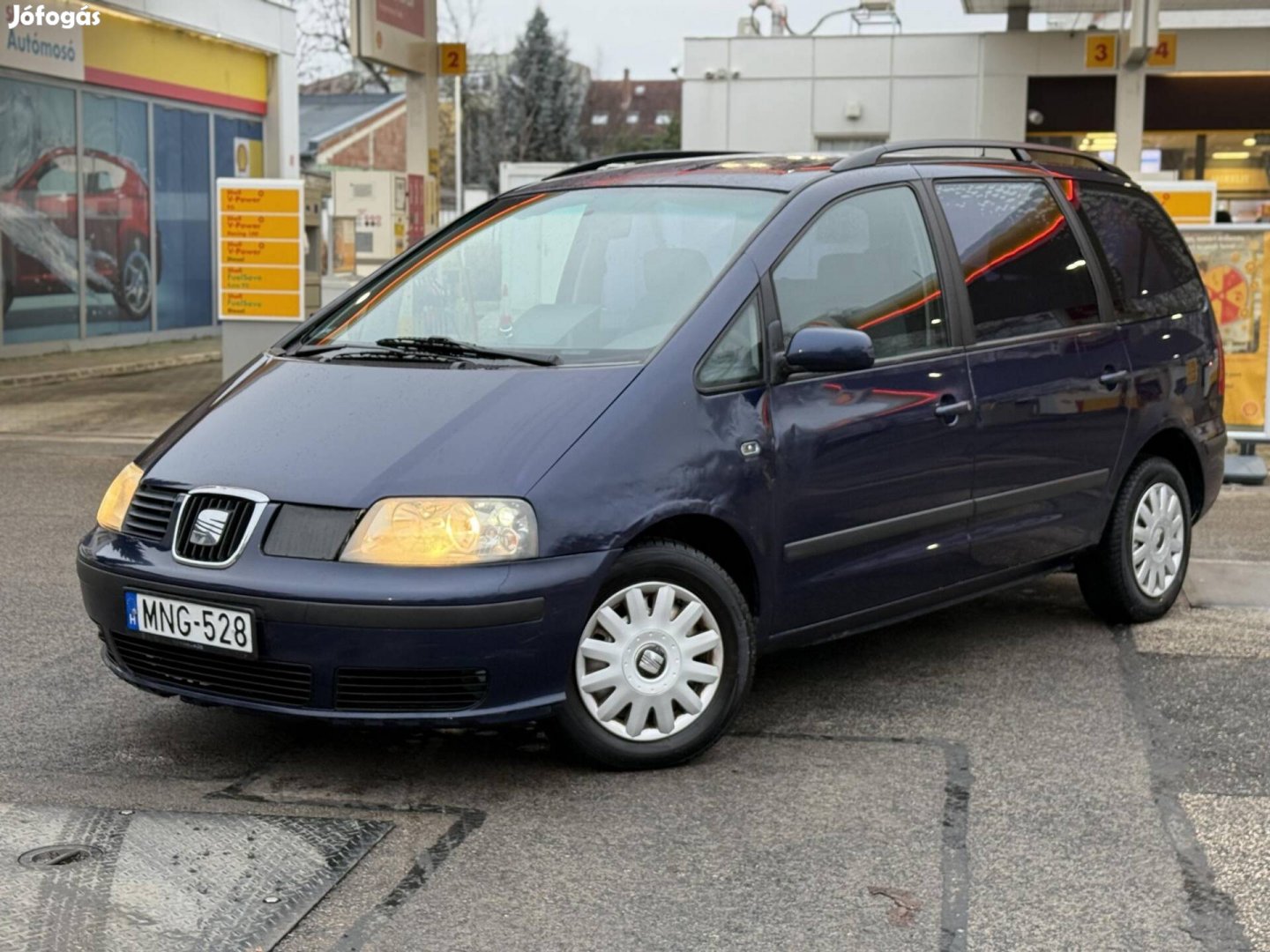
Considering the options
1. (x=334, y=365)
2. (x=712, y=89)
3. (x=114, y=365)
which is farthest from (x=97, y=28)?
(x=334, y=365)

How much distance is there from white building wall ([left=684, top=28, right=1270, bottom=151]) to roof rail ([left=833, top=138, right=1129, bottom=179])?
20.6 m

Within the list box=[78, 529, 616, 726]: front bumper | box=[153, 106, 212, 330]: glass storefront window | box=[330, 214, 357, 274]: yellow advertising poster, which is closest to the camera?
box=[78, 529, 616, 726]: front bumper

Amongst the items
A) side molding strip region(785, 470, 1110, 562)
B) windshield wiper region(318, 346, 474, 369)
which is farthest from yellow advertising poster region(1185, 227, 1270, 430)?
windshield wiper region(318, 346, 474, 369)

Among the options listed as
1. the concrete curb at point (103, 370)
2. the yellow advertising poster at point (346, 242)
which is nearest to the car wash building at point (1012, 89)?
the yellow advertising poster at point (346, 242)

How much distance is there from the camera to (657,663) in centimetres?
457

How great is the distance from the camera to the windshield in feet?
16.3

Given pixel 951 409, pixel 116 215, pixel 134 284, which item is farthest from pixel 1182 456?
pixel 134 284

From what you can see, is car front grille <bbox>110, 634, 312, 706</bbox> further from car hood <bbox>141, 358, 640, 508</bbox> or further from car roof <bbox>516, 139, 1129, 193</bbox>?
car roof <bbox>516, 139, 1129, 193</bbox>

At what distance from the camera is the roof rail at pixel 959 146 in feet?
18.1

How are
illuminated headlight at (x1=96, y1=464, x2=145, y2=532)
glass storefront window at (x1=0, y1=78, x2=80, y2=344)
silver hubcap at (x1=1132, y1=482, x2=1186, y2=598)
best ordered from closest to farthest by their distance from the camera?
illuminated headlight at (x1=96, y1=464, x2=145, y2=532)
silver hubcap at (x1=1132, y1=482, x2=1186, y2=598)
glass storefront window at (x1=0, y1=78, x2=80, y2=344)

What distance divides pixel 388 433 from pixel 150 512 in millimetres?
704

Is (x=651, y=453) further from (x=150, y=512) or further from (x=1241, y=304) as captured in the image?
(x=1241, y=304)

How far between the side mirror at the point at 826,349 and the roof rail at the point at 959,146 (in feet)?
2.53

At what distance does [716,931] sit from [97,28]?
19777mm
